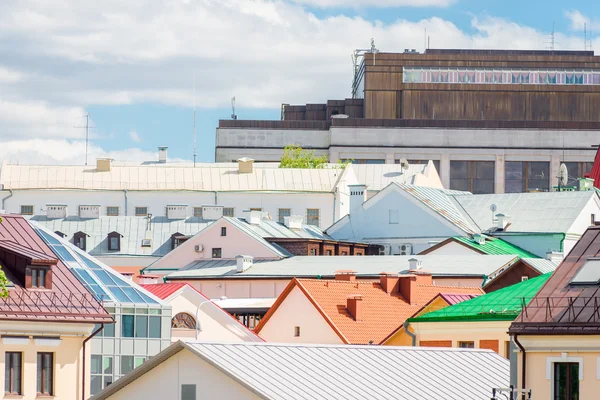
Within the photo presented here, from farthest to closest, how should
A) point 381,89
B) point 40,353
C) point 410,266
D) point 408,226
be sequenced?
point 381,89 < point 408,226 < point 410,266 < point 40,353

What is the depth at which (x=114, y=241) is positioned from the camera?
12825 centimetres

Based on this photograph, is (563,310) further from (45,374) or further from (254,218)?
(254,218)

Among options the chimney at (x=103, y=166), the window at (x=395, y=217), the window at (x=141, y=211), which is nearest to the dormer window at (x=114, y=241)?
the window at (x=141, y=211)

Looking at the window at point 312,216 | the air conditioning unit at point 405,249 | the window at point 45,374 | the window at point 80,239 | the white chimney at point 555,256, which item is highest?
the window at point 312,216

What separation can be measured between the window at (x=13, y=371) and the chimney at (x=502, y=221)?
6296 cm

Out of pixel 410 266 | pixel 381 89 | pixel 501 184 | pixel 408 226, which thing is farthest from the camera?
pixel 381 89

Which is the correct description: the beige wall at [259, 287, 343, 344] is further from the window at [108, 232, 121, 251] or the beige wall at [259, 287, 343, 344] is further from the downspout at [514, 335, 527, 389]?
the window at [108, 232, 121, 251]

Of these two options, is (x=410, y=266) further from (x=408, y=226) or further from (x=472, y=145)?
(x=472, y=145)

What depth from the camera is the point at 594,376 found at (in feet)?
149

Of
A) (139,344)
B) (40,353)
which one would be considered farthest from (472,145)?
(40,353)

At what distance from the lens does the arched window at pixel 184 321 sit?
75438 mm

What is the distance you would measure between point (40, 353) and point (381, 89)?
5675 inches

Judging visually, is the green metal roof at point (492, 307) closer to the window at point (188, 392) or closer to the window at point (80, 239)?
the window at point (188, 392)

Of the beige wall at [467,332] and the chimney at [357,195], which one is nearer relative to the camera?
the beige wall at [467,332]
